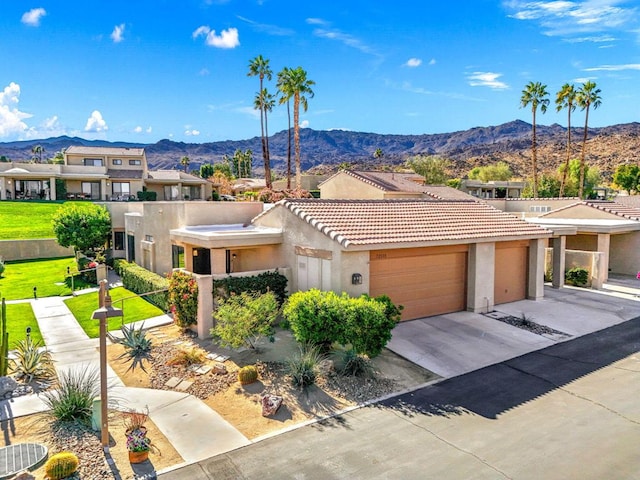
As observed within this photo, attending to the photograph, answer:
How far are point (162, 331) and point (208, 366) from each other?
16.6 ft

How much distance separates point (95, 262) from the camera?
93.1ft

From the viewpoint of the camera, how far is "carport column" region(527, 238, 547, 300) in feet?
69.6

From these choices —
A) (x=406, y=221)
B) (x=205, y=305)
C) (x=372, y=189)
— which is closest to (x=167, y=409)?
(x=205, y=305)

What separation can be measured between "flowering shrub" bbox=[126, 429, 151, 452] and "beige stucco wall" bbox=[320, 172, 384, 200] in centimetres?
2470

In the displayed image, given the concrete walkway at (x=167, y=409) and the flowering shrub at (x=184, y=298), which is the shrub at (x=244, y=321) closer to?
the flowering shrub at (x=184, y=298)

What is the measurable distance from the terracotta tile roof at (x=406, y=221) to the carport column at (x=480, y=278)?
0.62m

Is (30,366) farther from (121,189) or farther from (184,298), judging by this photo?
(121,189)

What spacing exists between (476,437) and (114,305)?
18342 millimetres

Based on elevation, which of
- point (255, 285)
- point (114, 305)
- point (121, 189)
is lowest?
point (114, 305)

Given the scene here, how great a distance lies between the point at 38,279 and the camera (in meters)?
29.4

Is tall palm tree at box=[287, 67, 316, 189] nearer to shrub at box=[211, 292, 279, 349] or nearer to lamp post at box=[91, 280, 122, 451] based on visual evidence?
shrub at box=[211, 292, 279, 349]

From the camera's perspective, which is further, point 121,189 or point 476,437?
point 121,189

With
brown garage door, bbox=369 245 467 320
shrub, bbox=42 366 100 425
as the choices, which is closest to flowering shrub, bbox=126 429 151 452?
shrub, bbox=42 366 100 425

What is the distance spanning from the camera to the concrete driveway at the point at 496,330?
13.9 metres
